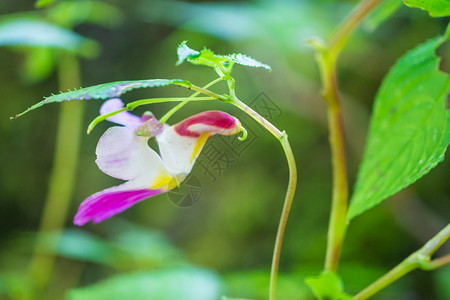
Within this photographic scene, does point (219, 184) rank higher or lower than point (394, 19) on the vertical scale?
lower

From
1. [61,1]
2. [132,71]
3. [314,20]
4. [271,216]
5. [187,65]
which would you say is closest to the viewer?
[61,1]

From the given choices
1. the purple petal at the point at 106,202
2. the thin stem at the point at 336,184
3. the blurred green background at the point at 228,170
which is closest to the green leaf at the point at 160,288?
the blurred green background at the point at 228,170

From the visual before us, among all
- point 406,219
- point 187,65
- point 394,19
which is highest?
point 187,65

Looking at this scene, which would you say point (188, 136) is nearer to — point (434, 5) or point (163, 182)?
point (163, 182)

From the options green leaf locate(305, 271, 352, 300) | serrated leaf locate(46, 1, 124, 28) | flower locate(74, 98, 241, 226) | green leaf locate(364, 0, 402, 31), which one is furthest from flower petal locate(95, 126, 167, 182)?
serrated leaf locate(46, 1, 124, 28)

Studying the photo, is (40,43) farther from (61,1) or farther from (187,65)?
(187,65)

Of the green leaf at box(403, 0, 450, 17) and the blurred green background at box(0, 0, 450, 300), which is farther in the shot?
the blurred green background at box(0, 0, 450, 300)

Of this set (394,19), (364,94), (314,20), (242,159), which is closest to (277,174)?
(242,159)

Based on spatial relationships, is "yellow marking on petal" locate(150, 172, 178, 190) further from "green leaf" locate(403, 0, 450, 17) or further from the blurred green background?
the blurred green background
